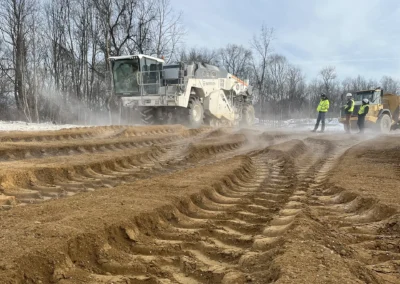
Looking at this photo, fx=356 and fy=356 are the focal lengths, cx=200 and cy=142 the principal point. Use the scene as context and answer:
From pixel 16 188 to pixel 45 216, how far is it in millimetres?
2360

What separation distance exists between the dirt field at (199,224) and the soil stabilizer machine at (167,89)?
31.8ft

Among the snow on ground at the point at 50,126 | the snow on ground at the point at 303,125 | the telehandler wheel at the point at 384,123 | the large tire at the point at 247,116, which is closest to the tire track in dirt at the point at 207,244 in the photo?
the snow on ground at the point at 50,126

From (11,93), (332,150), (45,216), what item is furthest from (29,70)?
(45,216)

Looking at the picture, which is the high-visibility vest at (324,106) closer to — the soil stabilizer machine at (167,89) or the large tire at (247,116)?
the soil stabilizer machine at (167,89)

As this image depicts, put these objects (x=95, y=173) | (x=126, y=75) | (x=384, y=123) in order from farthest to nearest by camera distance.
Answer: (x=384, y=123) < (x=126, y=75) < (x=95, y=173)

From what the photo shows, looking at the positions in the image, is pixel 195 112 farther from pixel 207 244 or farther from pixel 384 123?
pixel 207 244

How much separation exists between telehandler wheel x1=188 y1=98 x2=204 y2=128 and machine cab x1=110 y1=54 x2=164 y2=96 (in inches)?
75.2

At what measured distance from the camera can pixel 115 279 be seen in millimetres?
2580

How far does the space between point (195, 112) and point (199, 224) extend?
14.6 metres

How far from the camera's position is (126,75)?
17.3 m

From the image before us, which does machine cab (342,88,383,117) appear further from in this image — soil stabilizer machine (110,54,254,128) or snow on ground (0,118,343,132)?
soil stabilizer machine (110,54,254,128)

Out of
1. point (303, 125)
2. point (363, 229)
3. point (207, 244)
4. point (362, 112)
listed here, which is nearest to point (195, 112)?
point (362, 112)

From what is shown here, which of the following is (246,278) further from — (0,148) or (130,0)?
(130,0)

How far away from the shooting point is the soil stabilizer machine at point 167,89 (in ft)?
55.4
